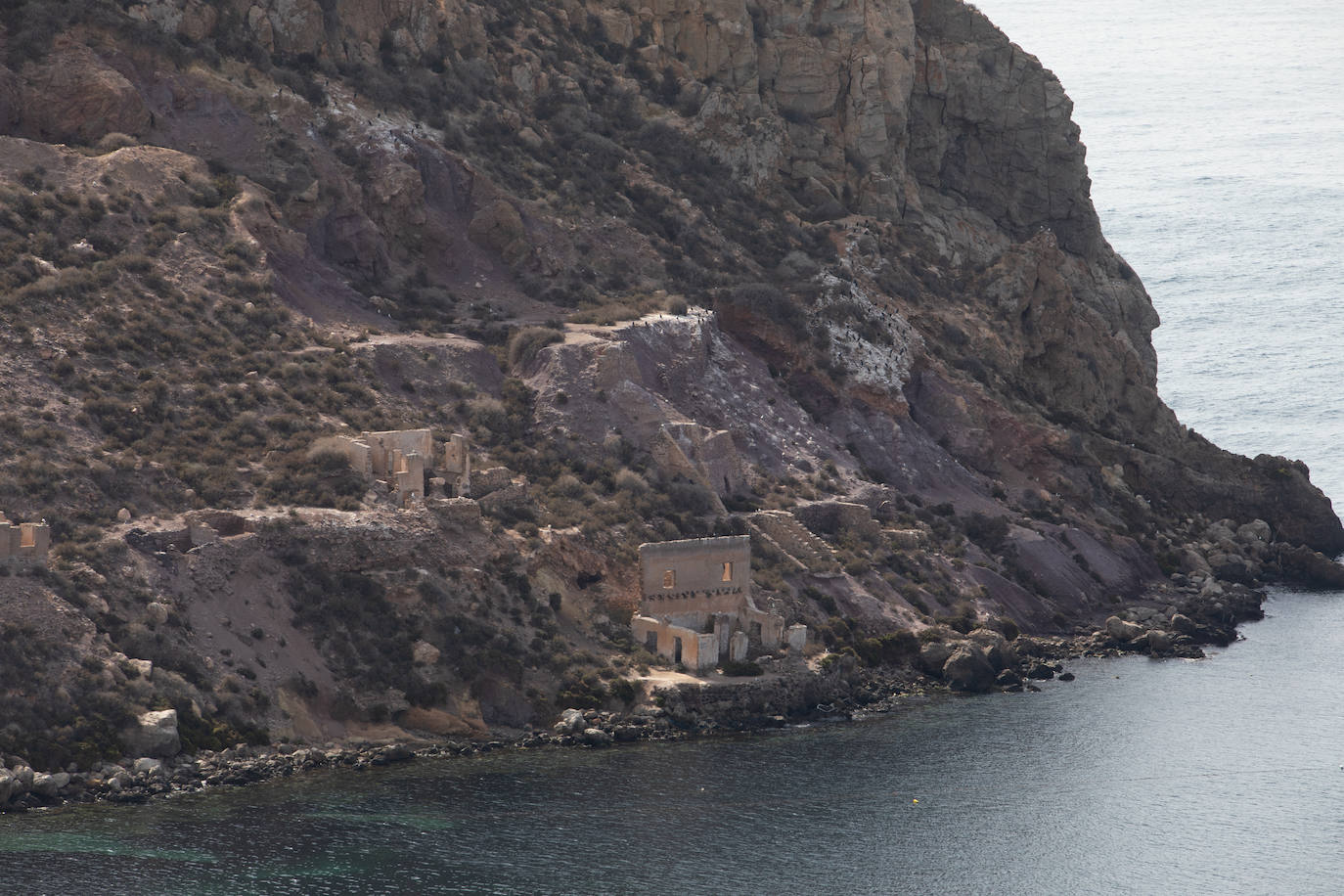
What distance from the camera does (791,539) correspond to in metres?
102

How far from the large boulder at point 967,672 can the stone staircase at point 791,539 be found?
6.77 meters

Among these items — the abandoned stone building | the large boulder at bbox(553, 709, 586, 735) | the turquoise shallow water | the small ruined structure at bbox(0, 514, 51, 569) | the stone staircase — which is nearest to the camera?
the turquoise shallow water

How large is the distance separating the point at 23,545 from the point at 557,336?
106 feet

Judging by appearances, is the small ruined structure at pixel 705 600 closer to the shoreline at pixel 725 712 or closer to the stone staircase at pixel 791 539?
the shoreline at pixel 725 712

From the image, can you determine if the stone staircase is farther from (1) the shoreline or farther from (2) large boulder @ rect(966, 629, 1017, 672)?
(2) large boulder @ rect(966, 629, 1017, 672)

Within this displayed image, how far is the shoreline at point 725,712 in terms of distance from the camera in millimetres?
74562

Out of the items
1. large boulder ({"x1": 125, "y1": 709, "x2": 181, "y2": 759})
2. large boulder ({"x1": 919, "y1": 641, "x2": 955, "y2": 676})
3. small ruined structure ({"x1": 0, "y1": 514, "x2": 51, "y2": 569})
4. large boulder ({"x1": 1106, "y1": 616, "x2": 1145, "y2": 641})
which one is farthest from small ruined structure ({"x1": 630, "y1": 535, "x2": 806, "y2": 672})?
small ruined structure ({"x1": 0, "y1": 514, "x2": 51, "y2": 569})

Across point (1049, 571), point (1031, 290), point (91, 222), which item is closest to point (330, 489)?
point (91, 222)

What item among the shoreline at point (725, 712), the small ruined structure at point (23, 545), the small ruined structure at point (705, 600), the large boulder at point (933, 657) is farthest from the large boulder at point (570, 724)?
the large boulder at point (933, 657)

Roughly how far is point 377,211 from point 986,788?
4239 cm

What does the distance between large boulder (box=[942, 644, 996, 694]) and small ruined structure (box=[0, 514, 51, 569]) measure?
37.9 metres

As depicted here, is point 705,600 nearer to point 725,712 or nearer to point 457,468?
point 725,712

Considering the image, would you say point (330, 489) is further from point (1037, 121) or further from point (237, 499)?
point (1037, 121)

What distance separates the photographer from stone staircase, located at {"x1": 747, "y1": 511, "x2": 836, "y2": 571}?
333ft
